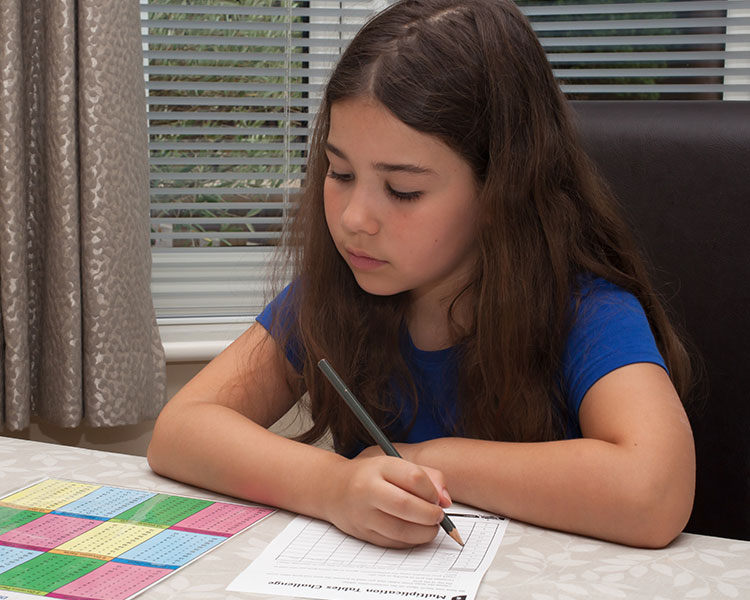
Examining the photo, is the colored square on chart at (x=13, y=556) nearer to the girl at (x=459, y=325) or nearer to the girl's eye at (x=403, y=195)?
the girl at (x=459, y=325)

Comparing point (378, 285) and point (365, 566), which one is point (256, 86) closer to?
point (378, 285)

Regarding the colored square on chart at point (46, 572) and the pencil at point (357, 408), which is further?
the pencil at point (357, 408)

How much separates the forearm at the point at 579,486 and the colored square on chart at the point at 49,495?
0.34 meters

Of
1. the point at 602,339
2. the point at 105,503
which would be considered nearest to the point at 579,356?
the point at 602,339

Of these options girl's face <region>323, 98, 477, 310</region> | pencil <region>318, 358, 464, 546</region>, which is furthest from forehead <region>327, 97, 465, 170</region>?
pencil <region>318, 358, 464, 546</region>

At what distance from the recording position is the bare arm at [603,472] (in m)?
0.77

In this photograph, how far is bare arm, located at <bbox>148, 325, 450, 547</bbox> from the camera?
730 mm

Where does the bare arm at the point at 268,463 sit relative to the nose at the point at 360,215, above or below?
below

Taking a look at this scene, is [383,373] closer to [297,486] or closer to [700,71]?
[297,486]

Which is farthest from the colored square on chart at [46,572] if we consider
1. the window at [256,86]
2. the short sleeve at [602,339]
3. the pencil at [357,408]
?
the window at [256,86]

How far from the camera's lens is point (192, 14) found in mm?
1852

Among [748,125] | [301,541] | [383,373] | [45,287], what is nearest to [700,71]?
[748,125]

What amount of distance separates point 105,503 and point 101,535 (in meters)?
0.08

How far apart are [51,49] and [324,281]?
0.73m
